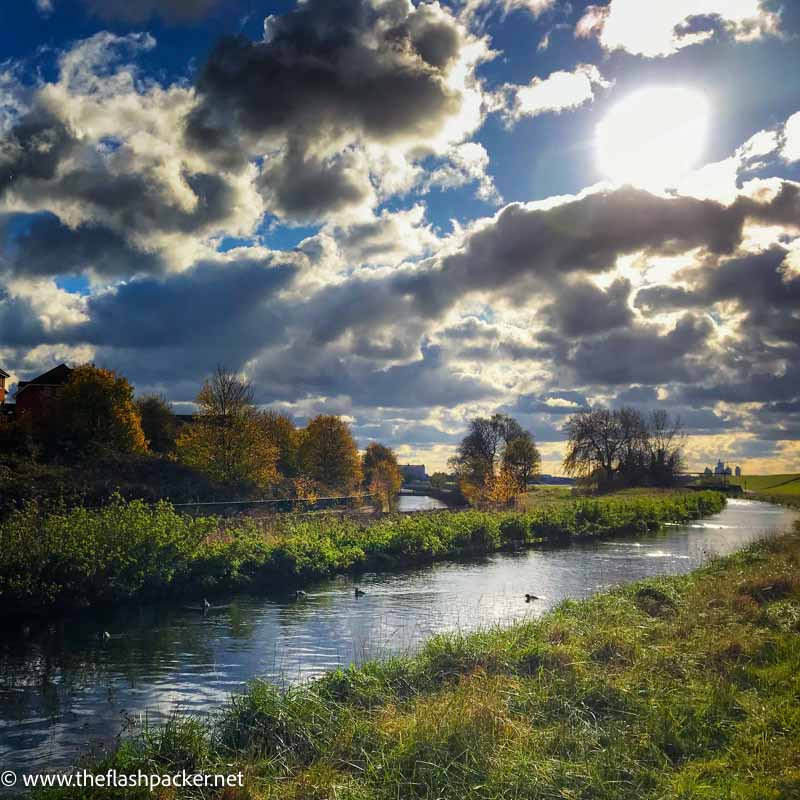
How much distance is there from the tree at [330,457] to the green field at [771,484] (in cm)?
7110

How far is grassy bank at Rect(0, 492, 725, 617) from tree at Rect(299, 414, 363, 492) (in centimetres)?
2721

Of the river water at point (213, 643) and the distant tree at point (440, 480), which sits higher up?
the river water at point (213, 643)

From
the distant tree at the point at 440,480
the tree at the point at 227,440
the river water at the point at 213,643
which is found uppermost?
the tree at the point at 227,440

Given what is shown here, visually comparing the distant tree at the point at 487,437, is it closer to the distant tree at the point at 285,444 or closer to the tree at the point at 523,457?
the tree at the point at 523,457

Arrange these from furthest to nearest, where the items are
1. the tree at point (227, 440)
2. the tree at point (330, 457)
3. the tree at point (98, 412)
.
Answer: the tree at point (330, 457)
the tree at point (98, 412)
the tree at point (227, 440)

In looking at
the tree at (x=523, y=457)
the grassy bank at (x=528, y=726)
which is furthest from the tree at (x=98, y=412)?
the grassy bank at (x=528, y=726)

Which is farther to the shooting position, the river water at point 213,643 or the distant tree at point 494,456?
the distant tree at point 494,456

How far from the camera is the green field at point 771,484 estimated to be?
357ft

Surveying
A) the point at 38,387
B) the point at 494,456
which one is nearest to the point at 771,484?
the point at 494,456

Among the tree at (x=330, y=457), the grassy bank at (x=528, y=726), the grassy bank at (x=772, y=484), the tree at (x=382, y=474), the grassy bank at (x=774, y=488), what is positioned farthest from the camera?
the grassy bank at (x=772, y=484)

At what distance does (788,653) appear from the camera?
1187 centimetres

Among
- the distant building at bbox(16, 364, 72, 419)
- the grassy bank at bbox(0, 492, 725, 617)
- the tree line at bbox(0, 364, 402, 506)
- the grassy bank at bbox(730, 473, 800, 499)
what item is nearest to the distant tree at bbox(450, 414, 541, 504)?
the tree line at bbox(0, 364, 402, 506)

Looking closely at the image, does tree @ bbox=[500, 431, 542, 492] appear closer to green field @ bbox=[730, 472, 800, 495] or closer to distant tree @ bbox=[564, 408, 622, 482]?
distant tree @ bbox=[564, 408, 622, 482]

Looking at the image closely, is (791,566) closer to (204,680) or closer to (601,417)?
(204,680)
